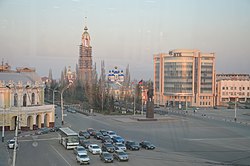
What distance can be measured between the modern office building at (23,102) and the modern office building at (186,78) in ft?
43.7

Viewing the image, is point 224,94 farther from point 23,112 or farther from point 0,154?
point 0,154

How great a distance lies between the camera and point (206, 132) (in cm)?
1030

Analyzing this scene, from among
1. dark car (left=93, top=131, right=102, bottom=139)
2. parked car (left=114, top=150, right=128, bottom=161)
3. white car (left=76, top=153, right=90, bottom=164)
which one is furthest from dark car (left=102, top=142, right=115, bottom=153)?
dark car (left=93, top=131, right=102, bottom=139)

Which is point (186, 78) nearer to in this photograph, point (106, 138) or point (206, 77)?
point (206, 77)

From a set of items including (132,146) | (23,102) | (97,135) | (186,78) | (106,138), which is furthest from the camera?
(186,78)

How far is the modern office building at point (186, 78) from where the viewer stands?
77.0ft

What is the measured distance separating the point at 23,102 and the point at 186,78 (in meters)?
14.8

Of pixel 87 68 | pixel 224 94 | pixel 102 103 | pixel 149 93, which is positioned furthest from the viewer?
pixel 87 68

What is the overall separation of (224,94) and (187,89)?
3683 millimetres

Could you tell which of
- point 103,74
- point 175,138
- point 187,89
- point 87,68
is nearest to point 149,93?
point 175,138

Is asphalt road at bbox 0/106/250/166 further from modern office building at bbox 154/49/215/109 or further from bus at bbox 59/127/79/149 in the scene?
modern office building at bbox 154/49/215/109

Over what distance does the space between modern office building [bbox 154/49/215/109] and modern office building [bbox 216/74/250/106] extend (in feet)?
3.69

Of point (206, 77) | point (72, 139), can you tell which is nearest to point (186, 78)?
point (206, 77)

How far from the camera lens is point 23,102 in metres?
10.9
